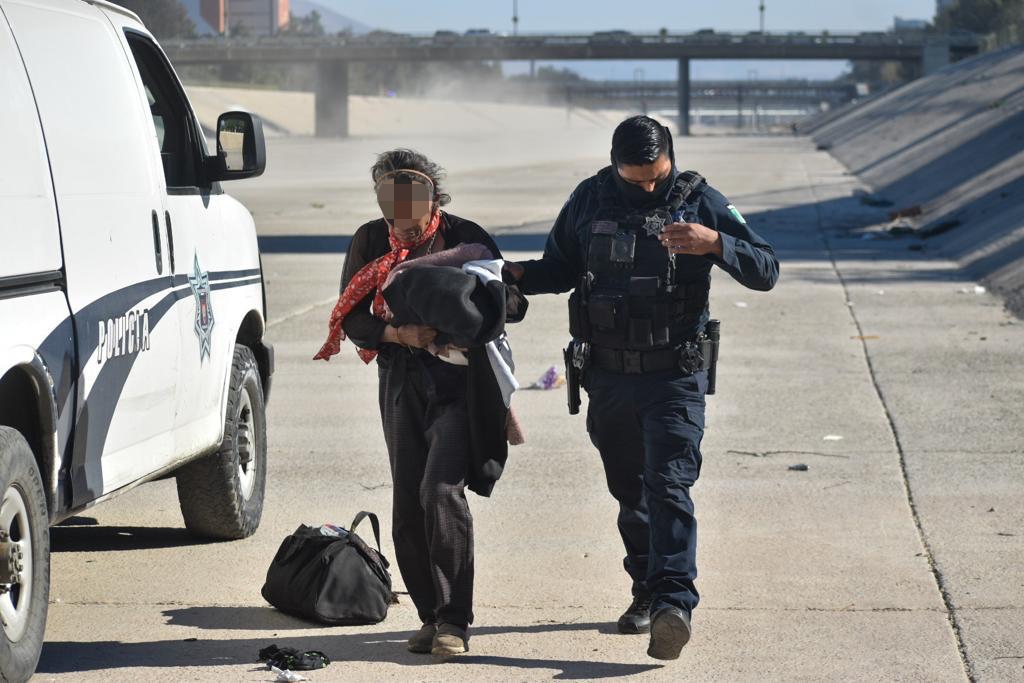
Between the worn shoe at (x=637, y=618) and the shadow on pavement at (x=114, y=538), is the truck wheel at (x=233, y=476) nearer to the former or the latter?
the shadow on pavement at (x=114, y=538)

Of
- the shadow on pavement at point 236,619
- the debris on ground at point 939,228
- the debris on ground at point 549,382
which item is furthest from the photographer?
the debris on ground at point 939,228

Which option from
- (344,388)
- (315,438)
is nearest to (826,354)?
(344,388)

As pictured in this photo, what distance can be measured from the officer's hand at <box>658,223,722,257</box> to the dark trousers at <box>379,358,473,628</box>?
2.78 ft

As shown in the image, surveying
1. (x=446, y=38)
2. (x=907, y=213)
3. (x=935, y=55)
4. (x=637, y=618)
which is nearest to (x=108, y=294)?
(x=637, y=618)

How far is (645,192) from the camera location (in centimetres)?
539

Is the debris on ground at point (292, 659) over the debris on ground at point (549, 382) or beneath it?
over

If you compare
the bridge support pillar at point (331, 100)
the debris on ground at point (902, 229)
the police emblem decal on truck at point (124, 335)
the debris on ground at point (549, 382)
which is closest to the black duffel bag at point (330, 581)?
the police emblem decal on truck at point (124, 335)

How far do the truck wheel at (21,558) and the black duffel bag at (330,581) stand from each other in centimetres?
110

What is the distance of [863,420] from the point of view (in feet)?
32.6

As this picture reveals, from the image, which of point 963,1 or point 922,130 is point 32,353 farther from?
point 963,1

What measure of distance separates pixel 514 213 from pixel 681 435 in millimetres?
26566

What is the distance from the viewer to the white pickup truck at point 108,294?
4719 millimetres

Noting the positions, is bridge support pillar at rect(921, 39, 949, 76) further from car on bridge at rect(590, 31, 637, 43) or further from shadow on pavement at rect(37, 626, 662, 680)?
shadow on pavement at rect(37, 626, 662, 680)

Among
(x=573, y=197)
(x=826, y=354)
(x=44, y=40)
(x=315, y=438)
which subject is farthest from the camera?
(x=826, y=354)
